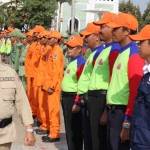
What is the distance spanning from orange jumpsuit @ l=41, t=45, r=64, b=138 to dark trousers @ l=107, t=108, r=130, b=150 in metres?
3.90

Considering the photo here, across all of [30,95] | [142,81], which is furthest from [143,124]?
[30,95]

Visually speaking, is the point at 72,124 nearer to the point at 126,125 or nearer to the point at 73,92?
the point at 73,92

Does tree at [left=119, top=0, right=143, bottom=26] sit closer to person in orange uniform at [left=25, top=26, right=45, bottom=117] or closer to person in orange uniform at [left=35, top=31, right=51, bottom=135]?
person in orange uniform at [left=25, top=26, right=45, bottom=117]

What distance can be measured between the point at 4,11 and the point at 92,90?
38.1 m

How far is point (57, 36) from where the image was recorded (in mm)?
10281

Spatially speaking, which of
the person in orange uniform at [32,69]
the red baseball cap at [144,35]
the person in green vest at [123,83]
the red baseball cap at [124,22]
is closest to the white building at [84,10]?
the person in orange uniform at [32,69]

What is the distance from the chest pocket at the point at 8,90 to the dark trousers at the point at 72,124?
110 inches

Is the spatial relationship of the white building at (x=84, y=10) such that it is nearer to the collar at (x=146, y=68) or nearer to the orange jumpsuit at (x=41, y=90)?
the orange jumpsuit at (x=41, y=90)

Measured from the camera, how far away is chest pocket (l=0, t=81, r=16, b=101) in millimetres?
5312

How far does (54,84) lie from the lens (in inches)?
390

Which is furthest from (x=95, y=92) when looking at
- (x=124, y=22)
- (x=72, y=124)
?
(x=72, y=124)

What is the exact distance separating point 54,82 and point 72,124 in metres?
1.81

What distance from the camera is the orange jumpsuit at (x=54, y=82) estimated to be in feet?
32.4

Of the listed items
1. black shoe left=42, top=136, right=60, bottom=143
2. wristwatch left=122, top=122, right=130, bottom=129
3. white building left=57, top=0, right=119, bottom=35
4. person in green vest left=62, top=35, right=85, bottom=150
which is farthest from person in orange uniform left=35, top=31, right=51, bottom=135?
white building left=57, top=0, right=119, bottom=35
